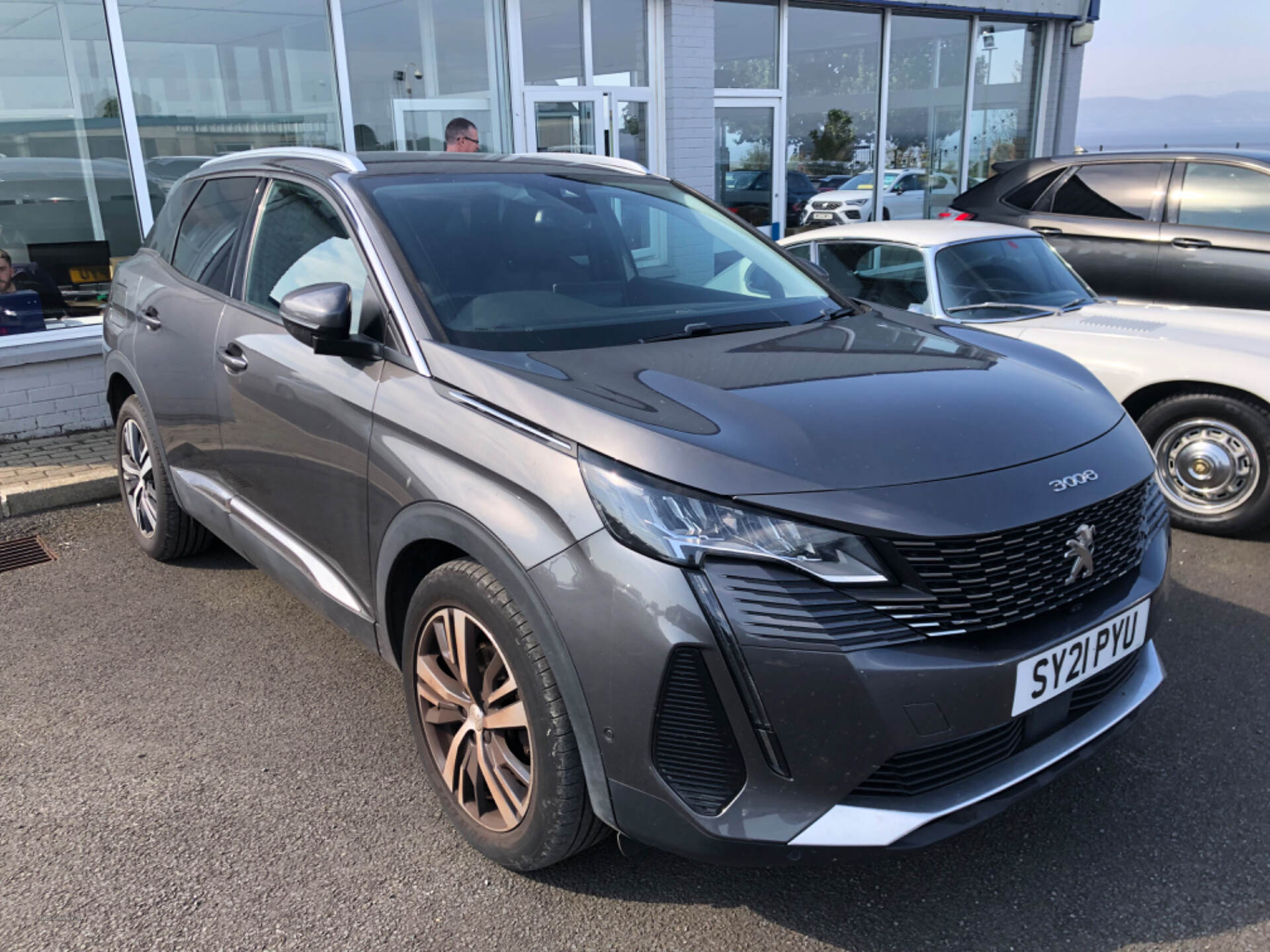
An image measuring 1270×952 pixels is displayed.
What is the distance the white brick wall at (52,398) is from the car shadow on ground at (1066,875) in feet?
18.3

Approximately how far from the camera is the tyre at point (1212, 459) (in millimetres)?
4652

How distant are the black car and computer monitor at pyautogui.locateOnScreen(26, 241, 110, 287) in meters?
6.35

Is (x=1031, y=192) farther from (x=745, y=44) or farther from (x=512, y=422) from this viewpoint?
(x=512, y=422)

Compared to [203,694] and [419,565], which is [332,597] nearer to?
[419,565]

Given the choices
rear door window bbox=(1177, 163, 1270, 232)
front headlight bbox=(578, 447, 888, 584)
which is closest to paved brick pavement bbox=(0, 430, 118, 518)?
front headlight bbox=(578, 447, 888, 584)

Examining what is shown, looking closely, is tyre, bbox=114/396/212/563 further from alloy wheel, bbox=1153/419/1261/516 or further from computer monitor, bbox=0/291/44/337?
alloy wheel, bbox=1153/419/1261/516

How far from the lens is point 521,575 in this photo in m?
2.22

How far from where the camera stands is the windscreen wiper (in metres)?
2.90

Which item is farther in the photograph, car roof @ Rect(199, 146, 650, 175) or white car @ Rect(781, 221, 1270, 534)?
white car @ Rect(781, 221, 1270, 534)

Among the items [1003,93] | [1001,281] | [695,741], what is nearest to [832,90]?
[1003,93]

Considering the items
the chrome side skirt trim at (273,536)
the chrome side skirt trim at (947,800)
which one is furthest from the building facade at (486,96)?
the chrome side skirt trim at (947,800)

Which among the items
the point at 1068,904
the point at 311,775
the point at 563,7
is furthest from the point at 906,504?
the point at 563,7

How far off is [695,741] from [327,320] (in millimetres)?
1498

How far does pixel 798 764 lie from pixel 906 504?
22.3 inches
